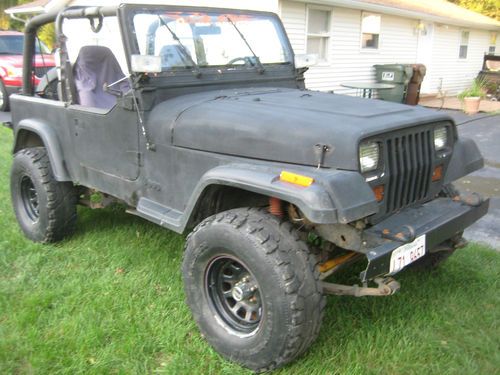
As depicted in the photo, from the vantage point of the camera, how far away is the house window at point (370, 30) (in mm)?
13823

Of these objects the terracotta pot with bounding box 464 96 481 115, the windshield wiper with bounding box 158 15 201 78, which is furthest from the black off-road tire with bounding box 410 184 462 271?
the terracotta pot with bounding box 464 96 481 115

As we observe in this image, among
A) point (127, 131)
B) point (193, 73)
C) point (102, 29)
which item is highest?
point (102, 29)

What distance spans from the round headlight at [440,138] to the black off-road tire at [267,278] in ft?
3.70

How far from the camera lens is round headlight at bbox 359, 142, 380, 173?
2.53m

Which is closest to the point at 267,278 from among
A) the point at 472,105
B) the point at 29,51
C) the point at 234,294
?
the point at 234,294

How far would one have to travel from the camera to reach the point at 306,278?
98.0 inches

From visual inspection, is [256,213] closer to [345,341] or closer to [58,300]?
[345,341]

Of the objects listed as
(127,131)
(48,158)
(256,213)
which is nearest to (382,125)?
(256,213)

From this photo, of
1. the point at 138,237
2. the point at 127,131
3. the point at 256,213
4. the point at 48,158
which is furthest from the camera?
the point at 138,237

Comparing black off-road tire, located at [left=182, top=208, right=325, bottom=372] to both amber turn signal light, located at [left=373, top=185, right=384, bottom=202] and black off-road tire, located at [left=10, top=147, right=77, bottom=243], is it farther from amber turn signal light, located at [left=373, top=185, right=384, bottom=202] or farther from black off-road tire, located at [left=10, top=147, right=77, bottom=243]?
black off-road tire, located at [left=10, top=147, right=77, bottom=243]

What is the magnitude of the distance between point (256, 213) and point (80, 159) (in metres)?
1.79

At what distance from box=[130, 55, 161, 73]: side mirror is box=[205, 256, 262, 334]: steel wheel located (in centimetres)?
121

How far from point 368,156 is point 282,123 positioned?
488 millimetres

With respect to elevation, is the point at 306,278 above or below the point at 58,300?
above
